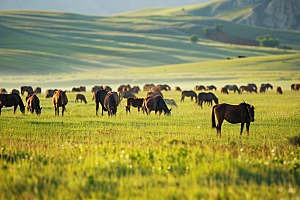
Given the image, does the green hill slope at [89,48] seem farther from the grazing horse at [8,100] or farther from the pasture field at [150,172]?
the pasture field at [150,172]

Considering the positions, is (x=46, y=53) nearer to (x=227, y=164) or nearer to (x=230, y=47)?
(x=230, y=47)

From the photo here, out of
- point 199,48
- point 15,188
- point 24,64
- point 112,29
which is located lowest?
point 15,188

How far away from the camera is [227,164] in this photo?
848 cm

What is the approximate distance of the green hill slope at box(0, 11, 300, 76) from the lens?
114531mm

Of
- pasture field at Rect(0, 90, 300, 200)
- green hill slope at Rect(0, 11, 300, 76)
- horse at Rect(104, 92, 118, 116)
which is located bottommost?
pasture field at Rect(0, 90, 300, 200)

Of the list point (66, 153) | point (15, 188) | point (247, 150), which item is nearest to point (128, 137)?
point (66, 153)

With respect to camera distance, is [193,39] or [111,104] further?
[193,39]

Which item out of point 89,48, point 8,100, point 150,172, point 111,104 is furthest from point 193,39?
point 150,172

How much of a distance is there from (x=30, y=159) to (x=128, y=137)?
476 centimetres

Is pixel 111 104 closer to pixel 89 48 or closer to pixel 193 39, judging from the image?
pixel 89 48

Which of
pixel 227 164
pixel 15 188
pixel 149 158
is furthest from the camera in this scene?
pixel 149 158

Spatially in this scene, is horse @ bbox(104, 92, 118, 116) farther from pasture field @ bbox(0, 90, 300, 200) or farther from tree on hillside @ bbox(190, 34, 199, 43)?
tree on hillside @ bbox(190, 34, 199, 43)

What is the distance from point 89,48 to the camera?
5802 inches

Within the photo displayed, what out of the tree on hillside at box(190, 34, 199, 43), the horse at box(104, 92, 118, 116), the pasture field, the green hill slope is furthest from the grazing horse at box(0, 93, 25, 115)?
the tree on hillside at box(190, 34, 199, 43)
